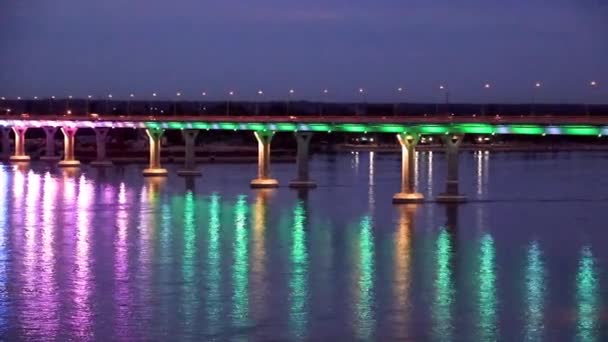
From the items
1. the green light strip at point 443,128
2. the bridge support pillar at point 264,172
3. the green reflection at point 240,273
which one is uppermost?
the green light strip at point 443,128

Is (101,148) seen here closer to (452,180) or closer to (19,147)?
A: (19,147)

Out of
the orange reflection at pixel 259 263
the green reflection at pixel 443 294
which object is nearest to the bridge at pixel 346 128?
the orange reflection at pixel 259 263

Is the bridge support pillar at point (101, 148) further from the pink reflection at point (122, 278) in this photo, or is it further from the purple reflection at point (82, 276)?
the pink reflection at point (122, 278)

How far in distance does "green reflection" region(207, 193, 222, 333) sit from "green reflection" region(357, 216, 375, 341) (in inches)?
129

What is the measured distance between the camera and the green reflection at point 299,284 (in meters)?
28.5

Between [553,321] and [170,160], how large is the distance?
10895 cm

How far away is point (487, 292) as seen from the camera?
33.6m

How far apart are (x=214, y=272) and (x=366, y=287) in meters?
5.22

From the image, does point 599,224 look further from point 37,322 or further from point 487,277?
point 37,322

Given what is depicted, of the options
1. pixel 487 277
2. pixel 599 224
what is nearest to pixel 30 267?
pixel 487 277

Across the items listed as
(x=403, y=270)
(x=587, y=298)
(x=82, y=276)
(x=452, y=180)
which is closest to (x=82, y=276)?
(x=82, y=276)

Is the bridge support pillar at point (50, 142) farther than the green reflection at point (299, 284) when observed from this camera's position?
Yes

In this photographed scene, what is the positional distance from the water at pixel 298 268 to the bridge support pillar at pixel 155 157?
965 inches

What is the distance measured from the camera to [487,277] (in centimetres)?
3666
